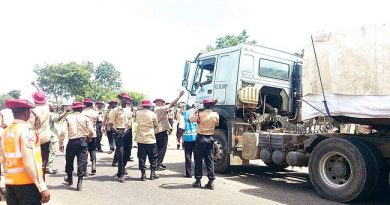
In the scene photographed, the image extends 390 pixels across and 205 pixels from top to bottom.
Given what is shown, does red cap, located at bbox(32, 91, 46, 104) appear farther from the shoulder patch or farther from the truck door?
the truck door

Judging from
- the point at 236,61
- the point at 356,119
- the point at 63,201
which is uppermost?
the point at 236,61

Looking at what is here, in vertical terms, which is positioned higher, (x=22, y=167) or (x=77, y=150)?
(x=22, y=167)

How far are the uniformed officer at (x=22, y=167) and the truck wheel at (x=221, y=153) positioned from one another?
17.5 feet

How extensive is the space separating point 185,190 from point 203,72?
3.55 metres

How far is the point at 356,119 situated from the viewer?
5941mm

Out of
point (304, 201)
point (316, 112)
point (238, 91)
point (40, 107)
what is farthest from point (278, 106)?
point (40, 107)

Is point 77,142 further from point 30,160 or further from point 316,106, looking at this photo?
point 316,106

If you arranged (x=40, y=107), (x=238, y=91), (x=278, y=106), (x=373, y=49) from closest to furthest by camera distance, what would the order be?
1. (x=373, y=49)
2. (x=40, y=107)
3. (x=238, y=91)
4. (x=278, y=106)

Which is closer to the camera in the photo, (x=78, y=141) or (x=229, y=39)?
(x=78, y=141)

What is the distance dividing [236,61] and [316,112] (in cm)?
252

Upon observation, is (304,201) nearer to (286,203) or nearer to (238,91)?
(286,203)

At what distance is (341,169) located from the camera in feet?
19.4

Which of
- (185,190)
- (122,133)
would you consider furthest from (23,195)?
(122,133)

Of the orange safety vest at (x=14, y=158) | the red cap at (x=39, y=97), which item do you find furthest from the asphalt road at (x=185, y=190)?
the orange safety vest at (x=14, y=158)
